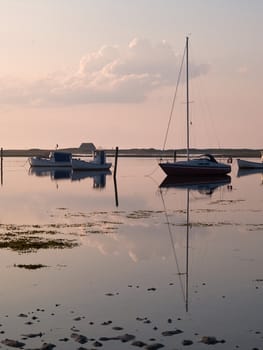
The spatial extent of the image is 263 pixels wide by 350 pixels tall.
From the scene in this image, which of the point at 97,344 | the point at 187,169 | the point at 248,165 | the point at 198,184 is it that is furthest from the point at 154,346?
the point at 248,165

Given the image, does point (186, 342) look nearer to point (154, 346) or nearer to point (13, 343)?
point (154, 346)

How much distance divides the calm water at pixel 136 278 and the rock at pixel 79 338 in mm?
126

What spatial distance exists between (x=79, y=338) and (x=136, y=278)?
5428 mm

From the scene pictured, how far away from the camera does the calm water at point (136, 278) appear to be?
39.3ft

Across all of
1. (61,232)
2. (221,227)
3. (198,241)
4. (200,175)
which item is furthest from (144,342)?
(200,175)

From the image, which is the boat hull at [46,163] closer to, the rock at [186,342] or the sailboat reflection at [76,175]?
the sailboat reflection at [76,175]

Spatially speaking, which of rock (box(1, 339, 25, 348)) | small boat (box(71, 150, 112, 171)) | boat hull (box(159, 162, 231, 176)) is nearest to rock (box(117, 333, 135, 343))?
rock (box(1, 339, 25, 348))

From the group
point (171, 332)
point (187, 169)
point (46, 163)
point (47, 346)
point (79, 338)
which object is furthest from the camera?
point (46, 163)

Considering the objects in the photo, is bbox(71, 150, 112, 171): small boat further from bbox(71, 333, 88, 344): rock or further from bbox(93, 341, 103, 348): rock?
bbox(93, 341, 103, 348): rock

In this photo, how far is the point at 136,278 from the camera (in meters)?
16.6

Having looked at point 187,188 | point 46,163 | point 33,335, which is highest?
point 46,163

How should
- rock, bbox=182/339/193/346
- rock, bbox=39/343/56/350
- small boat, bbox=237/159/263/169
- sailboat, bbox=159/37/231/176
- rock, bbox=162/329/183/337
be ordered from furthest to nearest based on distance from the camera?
small boat, bbox=237/159/263/169, sailboat, bbox=159/37/231/176, rock, bbox=162/329/183/337, rock, bbox=182/339/193/346, rock, bbox=39/343/56/350

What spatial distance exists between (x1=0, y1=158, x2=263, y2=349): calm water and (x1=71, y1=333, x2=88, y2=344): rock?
0.42 feet

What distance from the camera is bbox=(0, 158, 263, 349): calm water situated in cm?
1198
